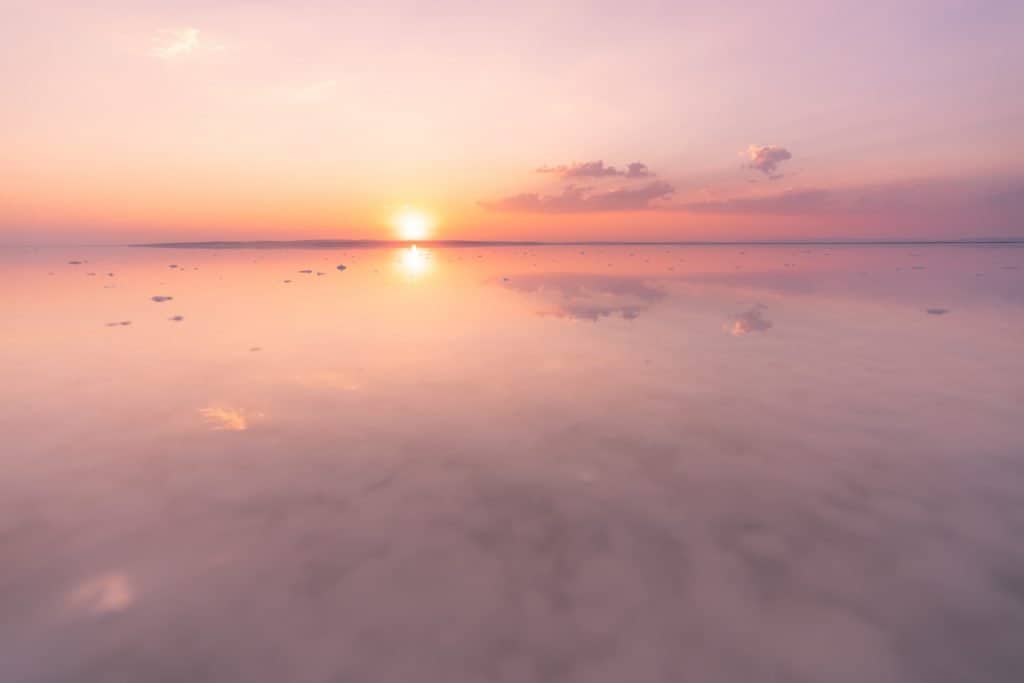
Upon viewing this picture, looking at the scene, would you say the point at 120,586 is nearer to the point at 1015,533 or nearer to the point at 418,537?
the point at 418,537

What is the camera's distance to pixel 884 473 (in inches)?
205

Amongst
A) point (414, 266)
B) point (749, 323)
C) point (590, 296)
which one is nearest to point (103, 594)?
point (749, 323)

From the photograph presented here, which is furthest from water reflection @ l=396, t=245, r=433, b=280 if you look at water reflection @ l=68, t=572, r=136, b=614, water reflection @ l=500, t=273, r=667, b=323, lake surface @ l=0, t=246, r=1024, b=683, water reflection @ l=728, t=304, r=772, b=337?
water reflection @ l=68, t=572, r=136, b=614

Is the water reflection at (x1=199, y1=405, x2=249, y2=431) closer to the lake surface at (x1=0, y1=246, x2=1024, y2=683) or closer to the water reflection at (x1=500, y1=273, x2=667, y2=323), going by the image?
the lake surface at (x1=0, y1=246, x2=1024, y2=683)

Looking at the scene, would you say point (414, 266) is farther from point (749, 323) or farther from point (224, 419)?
point (224, 419)

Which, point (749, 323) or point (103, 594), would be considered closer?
point (103, 594)

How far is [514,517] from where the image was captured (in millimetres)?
4383

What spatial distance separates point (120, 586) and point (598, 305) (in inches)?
622

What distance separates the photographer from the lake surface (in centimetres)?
299

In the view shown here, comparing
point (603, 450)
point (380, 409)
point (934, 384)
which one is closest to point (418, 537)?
point (603, 450)

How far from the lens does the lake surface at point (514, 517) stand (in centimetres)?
299

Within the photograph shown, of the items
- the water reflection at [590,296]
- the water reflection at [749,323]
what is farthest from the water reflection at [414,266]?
the water reflection at [749,323]

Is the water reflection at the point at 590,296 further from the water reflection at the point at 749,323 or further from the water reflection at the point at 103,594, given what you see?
the water reflection at the point at 103,594

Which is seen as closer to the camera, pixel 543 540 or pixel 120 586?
pixel 120 586
